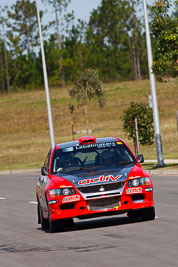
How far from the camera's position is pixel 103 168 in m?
12.3

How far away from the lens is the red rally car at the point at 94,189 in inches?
460

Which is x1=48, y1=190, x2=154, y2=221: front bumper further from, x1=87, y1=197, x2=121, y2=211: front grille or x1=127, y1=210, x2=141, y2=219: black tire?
x1=127, y1=210, x2=141, y2=219: black tire

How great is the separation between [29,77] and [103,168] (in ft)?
340

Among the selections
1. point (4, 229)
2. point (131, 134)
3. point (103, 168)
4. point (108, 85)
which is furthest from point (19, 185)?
point (108, 85)

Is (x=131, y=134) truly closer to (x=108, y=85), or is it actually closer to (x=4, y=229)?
(x=4, y=229)

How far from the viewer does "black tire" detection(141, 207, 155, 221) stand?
1226 centimetres

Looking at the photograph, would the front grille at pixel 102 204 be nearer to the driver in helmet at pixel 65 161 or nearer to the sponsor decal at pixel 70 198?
the sponsor decal at pixel 70 198

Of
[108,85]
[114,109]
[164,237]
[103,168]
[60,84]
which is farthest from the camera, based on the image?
[60,84]

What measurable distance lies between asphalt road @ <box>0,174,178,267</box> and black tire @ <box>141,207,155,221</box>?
4.6 inches

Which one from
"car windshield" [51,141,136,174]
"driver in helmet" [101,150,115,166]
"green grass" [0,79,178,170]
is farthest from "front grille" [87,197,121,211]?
"green grass" [0,79,178,170]

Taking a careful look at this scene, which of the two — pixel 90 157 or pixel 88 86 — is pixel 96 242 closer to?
pixel 90 157

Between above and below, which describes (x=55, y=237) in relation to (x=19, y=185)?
above

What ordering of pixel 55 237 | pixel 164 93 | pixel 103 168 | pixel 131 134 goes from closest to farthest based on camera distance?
pixel 55 237
pixel 103 168
pixel 131 134
pixel 164 93

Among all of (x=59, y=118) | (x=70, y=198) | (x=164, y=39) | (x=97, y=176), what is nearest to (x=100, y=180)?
(x=97, y=176)
